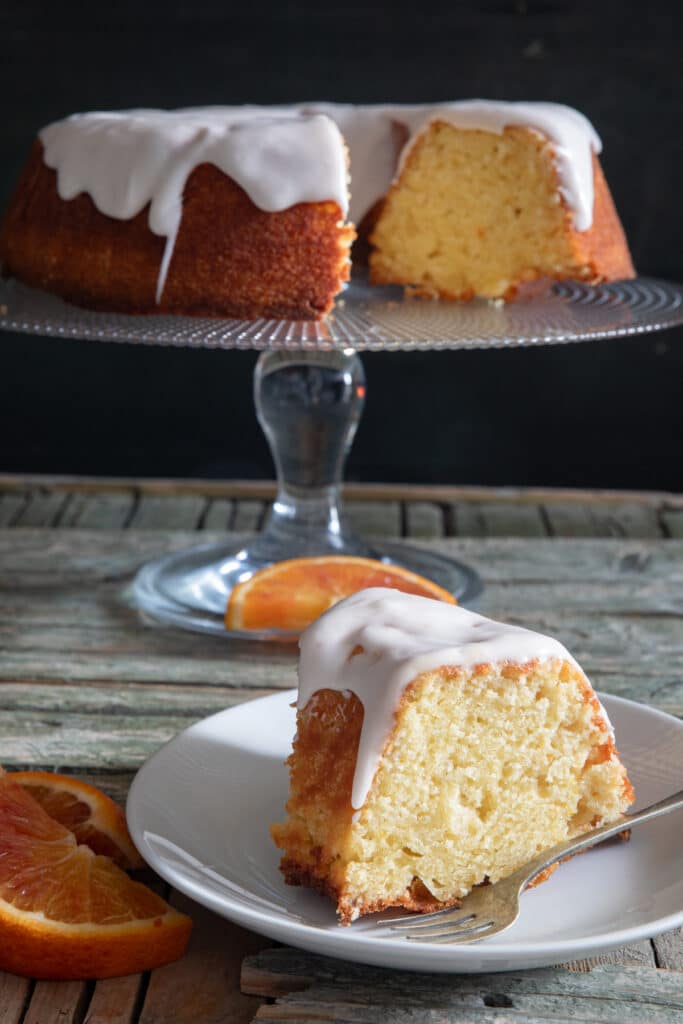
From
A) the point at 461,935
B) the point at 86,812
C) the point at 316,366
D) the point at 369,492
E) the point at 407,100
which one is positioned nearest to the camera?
the point at 461,935

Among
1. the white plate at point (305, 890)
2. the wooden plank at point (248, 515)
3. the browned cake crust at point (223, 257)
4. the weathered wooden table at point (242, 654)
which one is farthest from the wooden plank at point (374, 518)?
the white plate at point (305, 890)

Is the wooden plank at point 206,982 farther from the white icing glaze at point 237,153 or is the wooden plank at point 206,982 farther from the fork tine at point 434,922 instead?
the white icing glaze at point 237,153

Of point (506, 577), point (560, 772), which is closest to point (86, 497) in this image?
point (506, 577)

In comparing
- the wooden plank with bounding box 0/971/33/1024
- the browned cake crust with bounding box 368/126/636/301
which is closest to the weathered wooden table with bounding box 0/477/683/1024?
the wooden plank with bounding box 0/971/33/1024

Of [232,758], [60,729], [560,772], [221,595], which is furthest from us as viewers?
[221,595]

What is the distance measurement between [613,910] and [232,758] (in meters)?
0.33

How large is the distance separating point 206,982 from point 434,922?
16cm

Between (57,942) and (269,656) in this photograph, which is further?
(269,656)

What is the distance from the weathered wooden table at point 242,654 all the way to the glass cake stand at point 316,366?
67mm

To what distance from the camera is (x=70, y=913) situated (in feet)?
3.08

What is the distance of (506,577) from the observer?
1.87m

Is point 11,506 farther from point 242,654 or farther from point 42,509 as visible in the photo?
point 242,654

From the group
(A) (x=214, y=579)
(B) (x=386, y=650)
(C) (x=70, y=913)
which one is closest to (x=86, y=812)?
(C) (x=70, y=913)

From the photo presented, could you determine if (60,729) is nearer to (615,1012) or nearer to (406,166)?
(615,1012)
